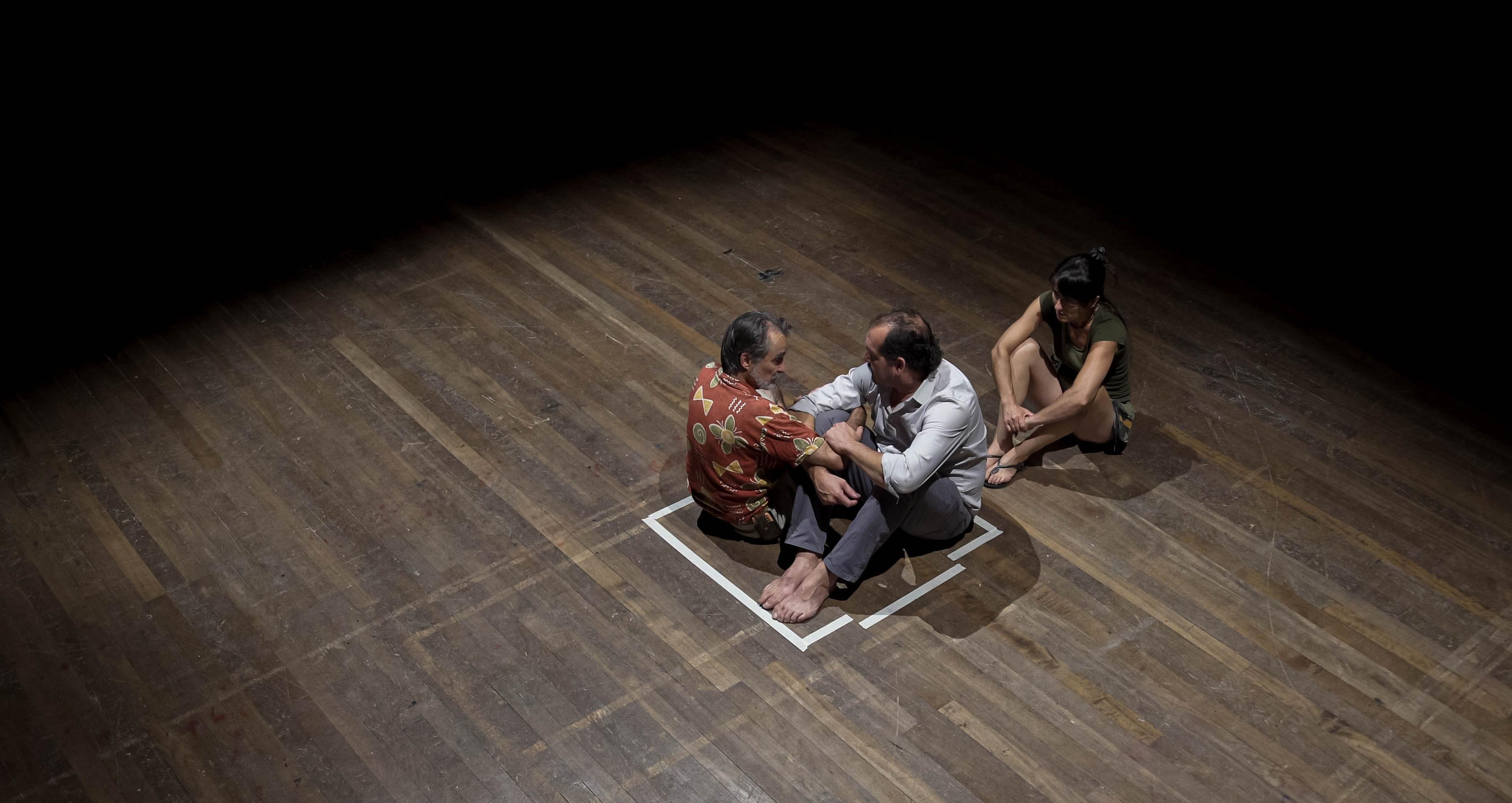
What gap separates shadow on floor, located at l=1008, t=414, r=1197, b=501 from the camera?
15.3 feet

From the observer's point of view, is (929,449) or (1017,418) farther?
(1017,418)

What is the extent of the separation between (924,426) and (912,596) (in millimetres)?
606

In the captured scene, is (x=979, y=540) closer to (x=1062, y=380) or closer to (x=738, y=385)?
(x=1062, y=380)

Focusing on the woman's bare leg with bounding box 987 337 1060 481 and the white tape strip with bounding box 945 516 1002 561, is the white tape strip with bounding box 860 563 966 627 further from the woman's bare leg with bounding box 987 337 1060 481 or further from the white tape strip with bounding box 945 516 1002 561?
the woman's bare leg with bounding box 987 337 1060 481

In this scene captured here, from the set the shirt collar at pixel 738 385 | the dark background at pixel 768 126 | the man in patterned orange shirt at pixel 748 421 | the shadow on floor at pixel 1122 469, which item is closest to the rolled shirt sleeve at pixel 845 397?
the man in patterned orange shirt at pixel 748 421

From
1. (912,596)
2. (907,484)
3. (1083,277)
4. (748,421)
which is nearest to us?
(907,484)

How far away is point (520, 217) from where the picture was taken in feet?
20.8

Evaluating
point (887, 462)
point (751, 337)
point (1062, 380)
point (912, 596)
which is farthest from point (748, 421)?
point (1062, 380)

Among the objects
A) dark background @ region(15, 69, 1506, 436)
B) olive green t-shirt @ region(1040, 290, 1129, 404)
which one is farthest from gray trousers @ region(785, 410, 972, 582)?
dark background @ region(15, 69, 1506, 436)

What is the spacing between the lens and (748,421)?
391cm

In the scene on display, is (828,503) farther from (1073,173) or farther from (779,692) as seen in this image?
(1073,173)

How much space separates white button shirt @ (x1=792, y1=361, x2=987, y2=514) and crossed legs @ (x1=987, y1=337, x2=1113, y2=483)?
210 millimetres

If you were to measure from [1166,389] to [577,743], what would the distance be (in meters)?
2.89

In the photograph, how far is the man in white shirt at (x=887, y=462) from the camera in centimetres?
386
